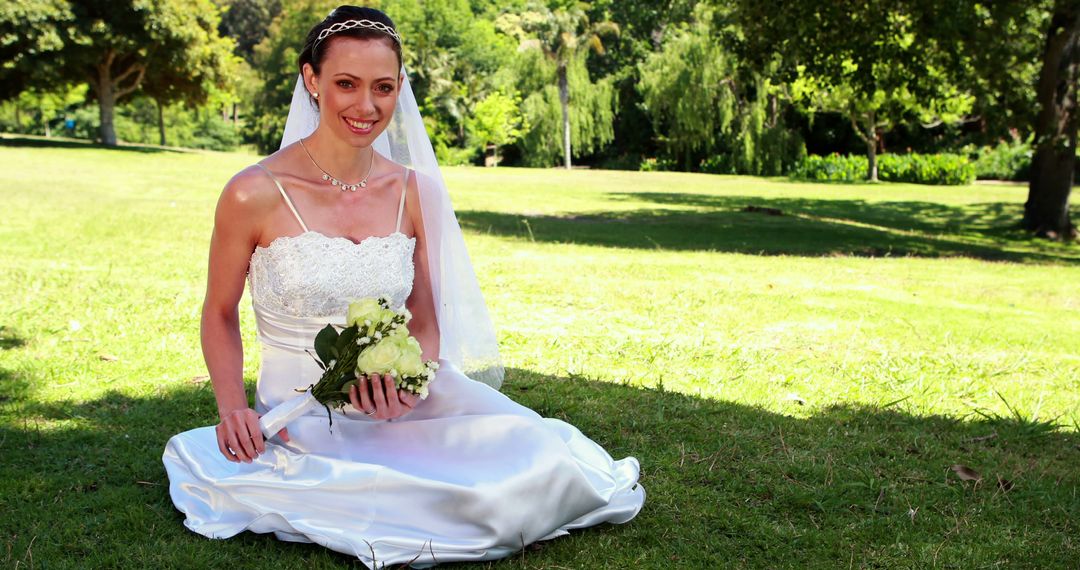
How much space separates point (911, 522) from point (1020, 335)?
561cm

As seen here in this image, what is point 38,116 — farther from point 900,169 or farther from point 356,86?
point 356,86

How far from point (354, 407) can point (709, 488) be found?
6.26 ft

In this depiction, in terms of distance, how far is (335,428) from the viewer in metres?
3.87

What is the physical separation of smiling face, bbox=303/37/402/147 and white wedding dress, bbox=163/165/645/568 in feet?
1.33

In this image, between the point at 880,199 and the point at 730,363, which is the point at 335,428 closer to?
the point at 730,363

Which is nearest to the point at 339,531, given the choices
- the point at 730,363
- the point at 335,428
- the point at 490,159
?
the point at 335,428

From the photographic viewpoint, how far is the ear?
3814 millimetres

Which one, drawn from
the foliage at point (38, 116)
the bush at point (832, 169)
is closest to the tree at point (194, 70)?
the foliage at point (38, 116)

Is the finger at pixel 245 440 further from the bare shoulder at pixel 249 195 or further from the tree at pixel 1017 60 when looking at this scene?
the tree at pixel 1017 60

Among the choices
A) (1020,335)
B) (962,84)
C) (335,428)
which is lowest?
(1020,335)

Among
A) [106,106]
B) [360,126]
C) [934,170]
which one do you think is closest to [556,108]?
[934,170]

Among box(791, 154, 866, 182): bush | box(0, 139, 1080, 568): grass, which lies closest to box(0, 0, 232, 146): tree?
box(0, 139, 1080, 568): grass

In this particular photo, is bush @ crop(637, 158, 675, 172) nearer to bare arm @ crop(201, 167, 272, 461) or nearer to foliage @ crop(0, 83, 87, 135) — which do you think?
foliage @ crop(0, 83, 87, 135)

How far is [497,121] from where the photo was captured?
194 ft
